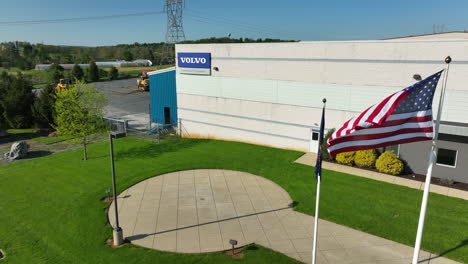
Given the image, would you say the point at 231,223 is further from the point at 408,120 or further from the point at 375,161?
the point at 375,161

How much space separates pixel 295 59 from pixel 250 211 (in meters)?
12.8

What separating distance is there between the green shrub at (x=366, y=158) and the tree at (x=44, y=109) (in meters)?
30.6

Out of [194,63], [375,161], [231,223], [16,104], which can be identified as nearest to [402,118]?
[231,223]

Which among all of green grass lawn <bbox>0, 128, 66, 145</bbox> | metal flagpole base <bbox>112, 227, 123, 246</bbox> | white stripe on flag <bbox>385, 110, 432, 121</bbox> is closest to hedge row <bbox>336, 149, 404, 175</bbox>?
white stripe on flag <bbox>385, 110, 432, 121</bbox>

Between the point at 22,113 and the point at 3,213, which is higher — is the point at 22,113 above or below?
above

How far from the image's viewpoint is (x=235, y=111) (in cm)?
2794

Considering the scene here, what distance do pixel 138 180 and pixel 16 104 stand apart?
24443 mm

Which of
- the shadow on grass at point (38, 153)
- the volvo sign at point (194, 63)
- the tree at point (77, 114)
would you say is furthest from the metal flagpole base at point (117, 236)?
the volvo sign at point (194, 63)

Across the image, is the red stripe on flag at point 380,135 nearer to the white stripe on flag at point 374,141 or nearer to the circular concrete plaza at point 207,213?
the white stripe on flag at point 374,141

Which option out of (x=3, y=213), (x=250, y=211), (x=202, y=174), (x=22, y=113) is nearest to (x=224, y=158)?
(x=202, y=174)

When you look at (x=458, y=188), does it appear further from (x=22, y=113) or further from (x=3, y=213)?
(x=22, y=113)

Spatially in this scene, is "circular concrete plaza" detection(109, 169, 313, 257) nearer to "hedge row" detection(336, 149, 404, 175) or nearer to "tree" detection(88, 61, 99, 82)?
"hedge row" detection(336, 149, 404, 175)

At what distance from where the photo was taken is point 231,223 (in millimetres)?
15133

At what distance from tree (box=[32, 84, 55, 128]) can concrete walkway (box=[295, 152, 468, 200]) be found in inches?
1070
